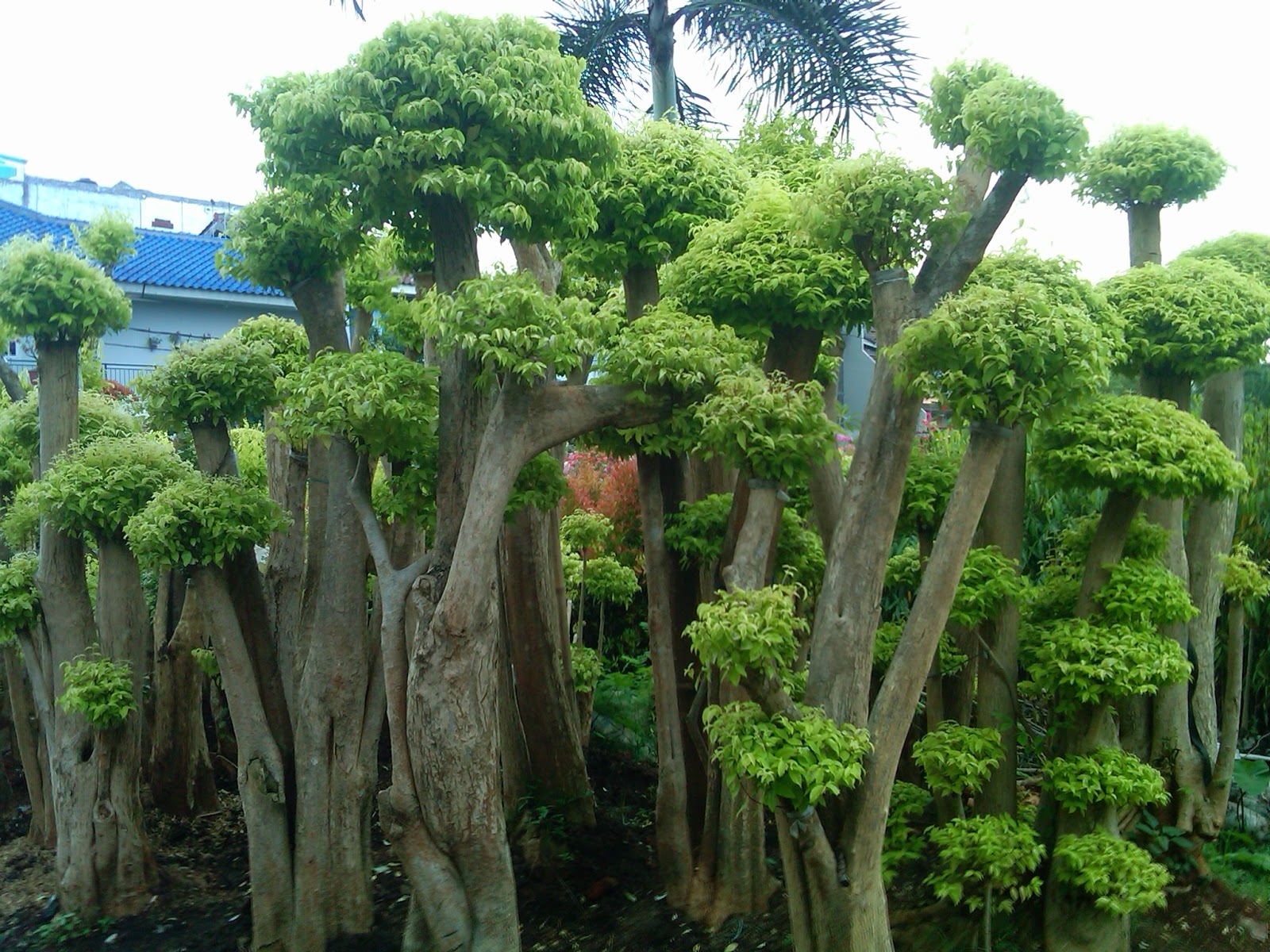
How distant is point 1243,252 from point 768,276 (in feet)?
11.4

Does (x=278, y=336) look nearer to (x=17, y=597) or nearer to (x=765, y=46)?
(x=17, y=597)

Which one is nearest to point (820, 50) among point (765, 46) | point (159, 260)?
point (765, 46)

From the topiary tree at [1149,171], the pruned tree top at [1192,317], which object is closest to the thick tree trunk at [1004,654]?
the pruned tree top at [1192,317]

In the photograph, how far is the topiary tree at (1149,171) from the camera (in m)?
6.24

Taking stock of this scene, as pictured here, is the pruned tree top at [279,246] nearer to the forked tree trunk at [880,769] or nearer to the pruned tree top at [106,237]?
the pruned tree top at [106,237]

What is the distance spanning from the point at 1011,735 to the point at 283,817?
425 centimetres

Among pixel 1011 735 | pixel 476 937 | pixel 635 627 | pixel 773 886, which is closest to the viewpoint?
pixel 476 937

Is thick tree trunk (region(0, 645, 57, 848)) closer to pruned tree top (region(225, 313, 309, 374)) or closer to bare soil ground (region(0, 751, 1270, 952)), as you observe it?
bare soil ground (region(0, 751, 1270, 952))

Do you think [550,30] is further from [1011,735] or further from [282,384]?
[1011,735]

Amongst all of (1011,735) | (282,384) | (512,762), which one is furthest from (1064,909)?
(282,384)

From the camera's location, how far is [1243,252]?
22.6 ft

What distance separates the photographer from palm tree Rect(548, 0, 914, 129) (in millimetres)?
8453

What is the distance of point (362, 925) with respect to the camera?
6547 millimetres

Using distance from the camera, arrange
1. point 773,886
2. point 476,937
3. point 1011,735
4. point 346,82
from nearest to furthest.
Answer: point 346,82, point 476,937, point 1011,735, point 773,886
